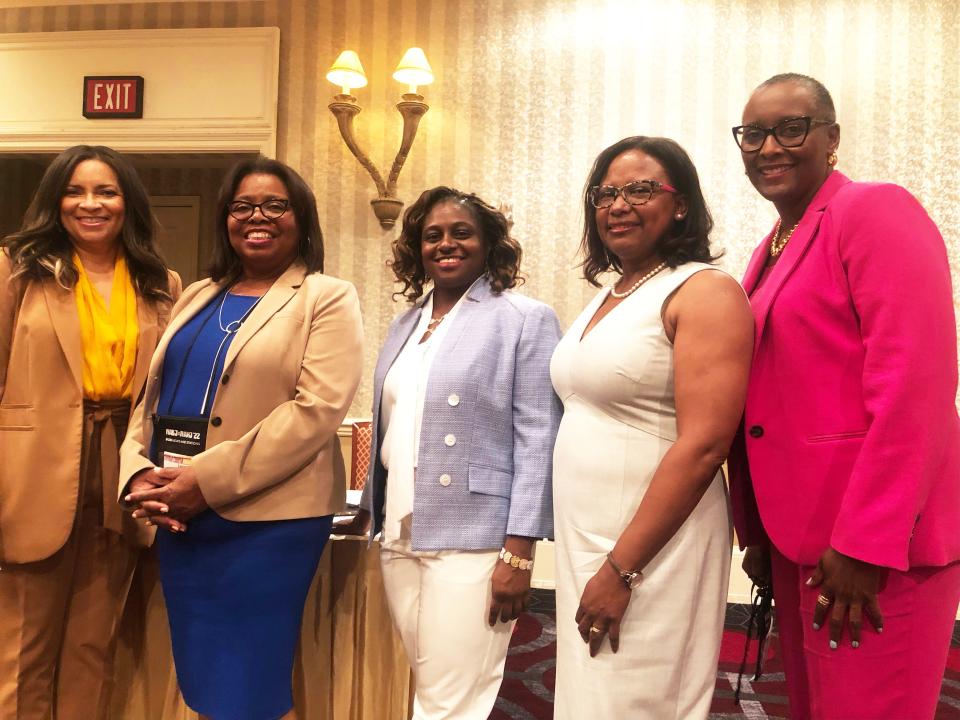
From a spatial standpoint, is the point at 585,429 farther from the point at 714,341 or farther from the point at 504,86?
the point at 504,86

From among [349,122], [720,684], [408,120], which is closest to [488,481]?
[720,684]

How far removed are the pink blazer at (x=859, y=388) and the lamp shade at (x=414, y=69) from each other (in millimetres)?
3200

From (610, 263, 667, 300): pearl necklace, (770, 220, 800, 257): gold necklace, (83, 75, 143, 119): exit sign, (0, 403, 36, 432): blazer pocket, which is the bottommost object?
(0, 403, 36, 432): blazer pocket

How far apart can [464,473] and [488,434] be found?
11cm

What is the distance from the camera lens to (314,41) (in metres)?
4.61

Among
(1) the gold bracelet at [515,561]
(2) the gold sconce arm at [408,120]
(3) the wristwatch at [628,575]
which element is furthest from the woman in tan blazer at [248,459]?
(2) the gold sconce arm at [408,120]

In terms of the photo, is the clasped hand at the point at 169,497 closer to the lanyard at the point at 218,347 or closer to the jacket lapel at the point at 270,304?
the lanyard at the point at 218,347

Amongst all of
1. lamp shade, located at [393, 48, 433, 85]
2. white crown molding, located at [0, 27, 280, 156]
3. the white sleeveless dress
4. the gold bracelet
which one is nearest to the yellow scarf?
the gold bracelet

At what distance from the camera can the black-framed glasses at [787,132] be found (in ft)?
4.84

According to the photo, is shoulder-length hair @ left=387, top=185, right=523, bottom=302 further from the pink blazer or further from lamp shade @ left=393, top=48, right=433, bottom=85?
lamp shade @ left=393, top=48, right=433, bottom=85

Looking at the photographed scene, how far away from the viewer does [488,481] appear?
1736 millimetres

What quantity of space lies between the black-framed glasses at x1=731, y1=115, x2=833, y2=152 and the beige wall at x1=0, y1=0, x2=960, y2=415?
2.73 m

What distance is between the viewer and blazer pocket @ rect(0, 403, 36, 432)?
1866 millimetres

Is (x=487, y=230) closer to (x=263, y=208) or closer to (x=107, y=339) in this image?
(x=263, y=208)
